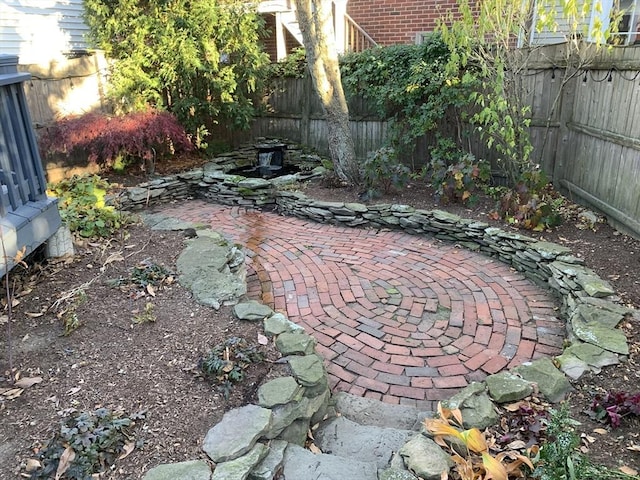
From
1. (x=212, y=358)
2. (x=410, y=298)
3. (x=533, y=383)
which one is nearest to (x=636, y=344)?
(x=533, y=383)

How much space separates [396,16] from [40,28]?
615 cm

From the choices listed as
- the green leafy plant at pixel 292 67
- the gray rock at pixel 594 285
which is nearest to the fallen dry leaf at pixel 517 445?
the gray rock at pixel 594 285

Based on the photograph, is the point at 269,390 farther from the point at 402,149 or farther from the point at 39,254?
the point at 402,149

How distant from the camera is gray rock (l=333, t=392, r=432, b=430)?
2670 mm

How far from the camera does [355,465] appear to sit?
2.12 meters

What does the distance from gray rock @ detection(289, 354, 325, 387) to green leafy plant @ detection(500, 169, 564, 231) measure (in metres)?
2.99

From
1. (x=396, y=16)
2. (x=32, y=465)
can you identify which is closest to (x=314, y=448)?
(x=32, y=465)

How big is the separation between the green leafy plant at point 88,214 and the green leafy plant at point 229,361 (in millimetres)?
2074

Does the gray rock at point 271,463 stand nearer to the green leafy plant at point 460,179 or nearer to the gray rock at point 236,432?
the gray rock at point 236,432

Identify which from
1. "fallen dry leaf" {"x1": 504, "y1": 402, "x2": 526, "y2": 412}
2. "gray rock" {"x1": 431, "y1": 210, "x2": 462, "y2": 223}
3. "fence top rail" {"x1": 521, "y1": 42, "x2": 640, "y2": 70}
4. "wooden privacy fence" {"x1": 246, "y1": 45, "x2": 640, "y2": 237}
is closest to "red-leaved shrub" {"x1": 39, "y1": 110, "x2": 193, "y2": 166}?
"wooden privacy fence" {"x1": 246, "y1": 45, "x2": 640, "y2": 237}

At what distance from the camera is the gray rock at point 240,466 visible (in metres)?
1.89

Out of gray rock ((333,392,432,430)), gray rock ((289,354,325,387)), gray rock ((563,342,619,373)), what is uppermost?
gray rock ((289,354,325,387))

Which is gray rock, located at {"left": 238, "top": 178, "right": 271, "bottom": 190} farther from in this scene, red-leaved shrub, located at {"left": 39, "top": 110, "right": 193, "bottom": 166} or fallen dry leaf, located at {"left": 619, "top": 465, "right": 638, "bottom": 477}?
fallen dry leaf, located at {"left": 619, "top": 465, "right": 638, "bottom": 477}

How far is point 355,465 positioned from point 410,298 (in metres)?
1.96
